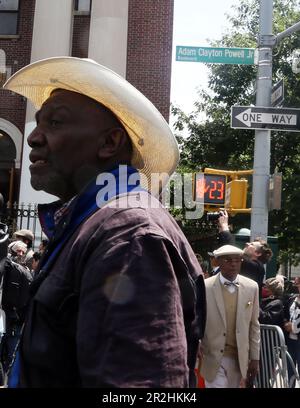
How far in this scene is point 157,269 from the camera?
4.46 feet

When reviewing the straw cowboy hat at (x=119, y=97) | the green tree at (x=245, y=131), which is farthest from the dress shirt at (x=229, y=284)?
the green tree at (x=245, y=131)

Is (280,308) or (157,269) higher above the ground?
(157,269)

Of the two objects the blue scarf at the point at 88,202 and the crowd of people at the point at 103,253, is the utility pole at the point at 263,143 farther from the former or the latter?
the blue scarf at the point at 88,202

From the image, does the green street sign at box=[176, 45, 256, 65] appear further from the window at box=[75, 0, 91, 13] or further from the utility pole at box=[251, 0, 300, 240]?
the window at box=[75, 0, 91, 13]

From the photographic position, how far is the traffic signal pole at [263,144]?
8.46 metres

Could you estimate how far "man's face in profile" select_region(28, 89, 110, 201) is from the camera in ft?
5.79

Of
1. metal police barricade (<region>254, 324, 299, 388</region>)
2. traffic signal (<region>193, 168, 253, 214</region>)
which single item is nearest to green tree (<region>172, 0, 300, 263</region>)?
traffic signal (<region>193, 168, 253, 214</region>)

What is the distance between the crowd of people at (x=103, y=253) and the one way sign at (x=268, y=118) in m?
6.47

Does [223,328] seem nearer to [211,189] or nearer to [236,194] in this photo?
[236,194]

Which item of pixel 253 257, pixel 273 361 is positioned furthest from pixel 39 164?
pixel 253 257

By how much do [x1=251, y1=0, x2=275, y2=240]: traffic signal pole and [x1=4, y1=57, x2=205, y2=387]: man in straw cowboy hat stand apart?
6655 millimetres
